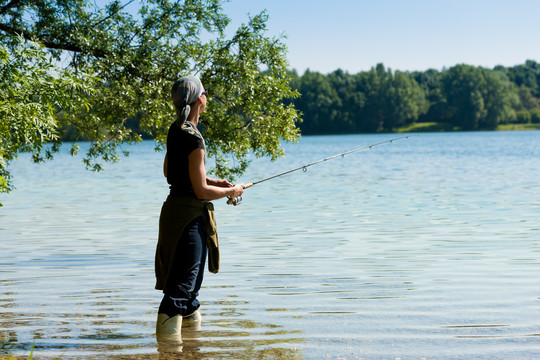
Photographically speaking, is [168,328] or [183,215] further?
[168,328]

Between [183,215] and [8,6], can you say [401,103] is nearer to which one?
[8,6]

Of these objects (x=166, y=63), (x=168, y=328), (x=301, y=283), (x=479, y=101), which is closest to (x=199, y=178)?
(x=168, y=328)

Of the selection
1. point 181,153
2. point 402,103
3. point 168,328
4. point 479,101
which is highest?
point 402,103

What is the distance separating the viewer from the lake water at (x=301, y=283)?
6293 millimetres

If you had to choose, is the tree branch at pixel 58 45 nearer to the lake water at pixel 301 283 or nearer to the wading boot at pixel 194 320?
the lake water at pixel 301 283

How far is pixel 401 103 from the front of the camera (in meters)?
150

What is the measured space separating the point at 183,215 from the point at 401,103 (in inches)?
5802

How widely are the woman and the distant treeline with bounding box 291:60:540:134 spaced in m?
139

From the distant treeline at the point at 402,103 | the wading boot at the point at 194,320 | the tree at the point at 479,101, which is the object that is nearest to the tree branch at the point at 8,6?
the wading boot at the point at 194,320

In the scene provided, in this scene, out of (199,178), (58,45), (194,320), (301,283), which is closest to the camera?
(199,178)

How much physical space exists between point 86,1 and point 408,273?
8512mm

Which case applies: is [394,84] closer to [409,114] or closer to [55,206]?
[409,114]

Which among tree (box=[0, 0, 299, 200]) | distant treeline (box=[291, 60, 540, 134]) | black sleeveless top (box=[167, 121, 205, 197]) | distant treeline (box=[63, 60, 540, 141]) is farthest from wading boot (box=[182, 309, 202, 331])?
distant treeline (box=[291, 60, 540, 134])

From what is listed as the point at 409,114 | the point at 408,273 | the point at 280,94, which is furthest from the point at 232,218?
the point at 409,114
